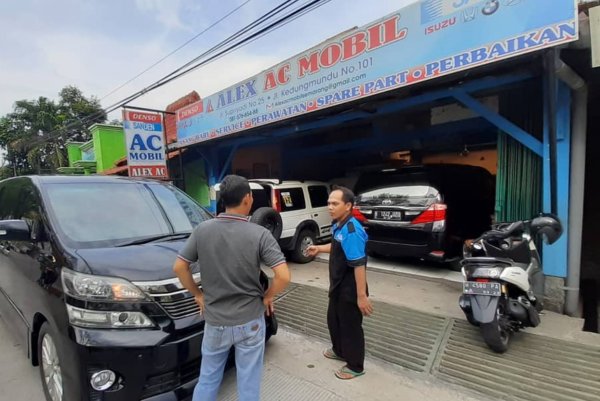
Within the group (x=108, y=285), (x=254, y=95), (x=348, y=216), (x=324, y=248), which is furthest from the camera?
(x=254, y=95)

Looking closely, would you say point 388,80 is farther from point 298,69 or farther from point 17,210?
point 17,210

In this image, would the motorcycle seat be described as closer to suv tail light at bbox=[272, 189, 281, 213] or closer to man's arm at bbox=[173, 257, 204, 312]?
man's arm at bbox=[173, 257, 204, 312]

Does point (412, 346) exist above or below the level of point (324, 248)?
below

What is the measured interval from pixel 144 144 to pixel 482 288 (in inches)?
295

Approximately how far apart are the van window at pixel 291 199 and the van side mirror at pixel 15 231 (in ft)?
13.4

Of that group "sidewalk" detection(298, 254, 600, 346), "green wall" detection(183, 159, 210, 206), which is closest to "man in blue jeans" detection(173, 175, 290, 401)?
"sidewalk" detection(298, 254, 600, 346)

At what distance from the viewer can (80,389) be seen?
201cm

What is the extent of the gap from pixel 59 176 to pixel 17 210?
24.7 inches

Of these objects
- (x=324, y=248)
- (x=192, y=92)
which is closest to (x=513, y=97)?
(x=324, y=248)

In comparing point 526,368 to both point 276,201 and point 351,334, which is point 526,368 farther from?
point 276,201

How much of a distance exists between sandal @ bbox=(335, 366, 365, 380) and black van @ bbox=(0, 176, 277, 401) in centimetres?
70

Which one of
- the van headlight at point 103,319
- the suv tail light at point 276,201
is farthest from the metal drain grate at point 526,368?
the suv tail light at point 276,201

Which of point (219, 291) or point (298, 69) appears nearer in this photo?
point (219, 291)

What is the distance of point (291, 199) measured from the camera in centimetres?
658
